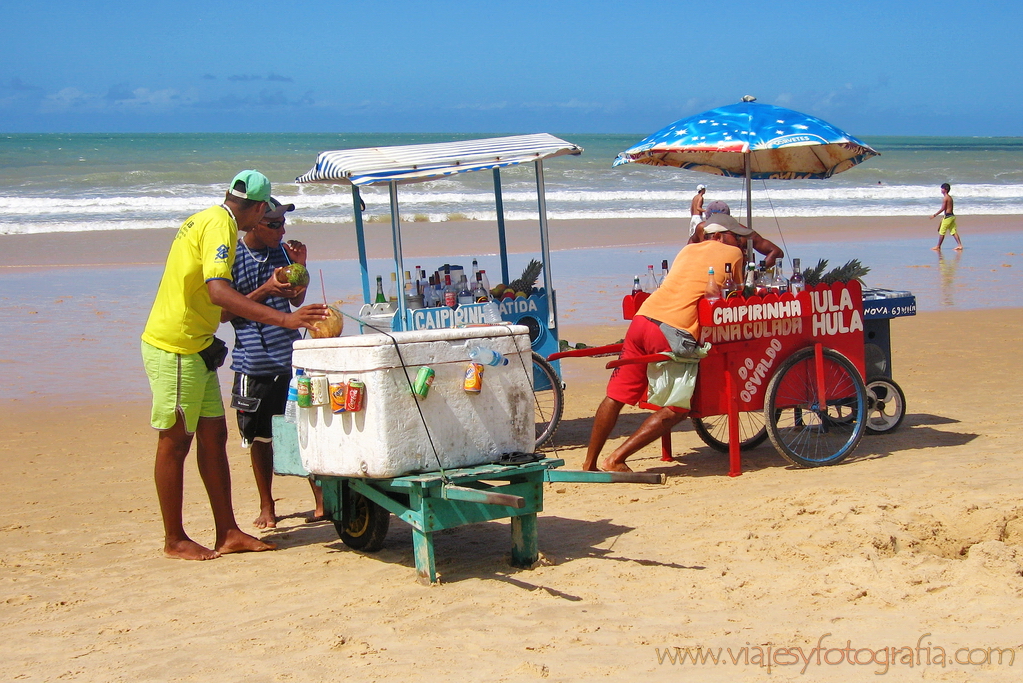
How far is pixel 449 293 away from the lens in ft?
21.7

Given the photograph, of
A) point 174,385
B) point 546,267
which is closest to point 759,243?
point 546,267

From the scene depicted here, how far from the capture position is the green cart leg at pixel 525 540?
4.40 metres

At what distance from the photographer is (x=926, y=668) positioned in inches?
128

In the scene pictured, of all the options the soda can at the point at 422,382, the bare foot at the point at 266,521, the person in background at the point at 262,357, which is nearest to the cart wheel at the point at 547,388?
the person in background at the point at 262,357

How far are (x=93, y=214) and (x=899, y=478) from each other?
25673mm

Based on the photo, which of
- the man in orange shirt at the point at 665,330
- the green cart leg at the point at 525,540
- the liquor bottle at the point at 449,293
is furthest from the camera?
the liquor bottle at the point at 449,293

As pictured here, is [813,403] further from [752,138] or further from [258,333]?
[258,333]

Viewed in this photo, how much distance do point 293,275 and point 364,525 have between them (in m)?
1.25

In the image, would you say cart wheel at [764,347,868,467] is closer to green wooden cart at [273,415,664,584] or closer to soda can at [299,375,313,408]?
green wooden cart at [273,415,664,584]

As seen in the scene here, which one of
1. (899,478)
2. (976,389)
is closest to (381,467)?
(899,478)

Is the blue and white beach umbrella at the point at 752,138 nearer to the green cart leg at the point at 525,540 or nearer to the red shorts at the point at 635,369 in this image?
the red shorts at the point at 635,369

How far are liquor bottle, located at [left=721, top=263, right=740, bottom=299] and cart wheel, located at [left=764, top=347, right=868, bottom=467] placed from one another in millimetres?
538

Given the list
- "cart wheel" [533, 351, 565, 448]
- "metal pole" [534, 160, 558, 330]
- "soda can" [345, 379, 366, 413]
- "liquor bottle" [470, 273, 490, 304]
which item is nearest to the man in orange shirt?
"cart wheel" [533, 351, 565, 448]

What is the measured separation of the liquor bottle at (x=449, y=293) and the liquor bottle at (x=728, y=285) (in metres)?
1.80
